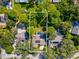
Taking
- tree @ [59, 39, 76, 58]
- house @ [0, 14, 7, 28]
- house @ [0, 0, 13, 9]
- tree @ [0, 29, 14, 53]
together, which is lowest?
tree @ [59, 39, 76, 58]

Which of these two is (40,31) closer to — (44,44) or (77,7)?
(44,44)

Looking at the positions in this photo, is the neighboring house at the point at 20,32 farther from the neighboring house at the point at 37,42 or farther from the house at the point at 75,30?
the house at the point at 75,30

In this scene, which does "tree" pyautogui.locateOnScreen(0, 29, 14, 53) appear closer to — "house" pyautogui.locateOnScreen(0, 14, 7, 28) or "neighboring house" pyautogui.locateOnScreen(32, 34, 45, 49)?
"house" pyautogui.locateOnScreen(0, 14, 7, 28)

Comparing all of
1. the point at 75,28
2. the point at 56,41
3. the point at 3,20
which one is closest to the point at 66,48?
the point at 56,41

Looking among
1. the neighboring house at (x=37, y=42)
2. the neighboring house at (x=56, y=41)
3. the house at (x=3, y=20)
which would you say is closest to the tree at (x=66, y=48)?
the neighboring house at (x=56, y=41)

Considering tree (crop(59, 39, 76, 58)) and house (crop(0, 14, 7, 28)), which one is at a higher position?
house (crop(0, 14, 7, 28))

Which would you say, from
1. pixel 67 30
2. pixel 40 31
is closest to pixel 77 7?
pixel 67 30

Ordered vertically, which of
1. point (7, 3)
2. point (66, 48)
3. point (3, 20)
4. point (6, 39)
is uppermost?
point (7, 3)

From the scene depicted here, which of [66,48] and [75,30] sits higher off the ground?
[75,30]

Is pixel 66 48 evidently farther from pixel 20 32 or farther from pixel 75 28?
pixel 20 32

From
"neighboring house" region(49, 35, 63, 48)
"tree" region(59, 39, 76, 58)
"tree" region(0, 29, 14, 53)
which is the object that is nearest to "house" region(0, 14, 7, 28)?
"tree" region(0, 29, 14, 53)

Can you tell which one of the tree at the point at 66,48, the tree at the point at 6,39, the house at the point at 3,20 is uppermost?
the house at the point at 3,20
